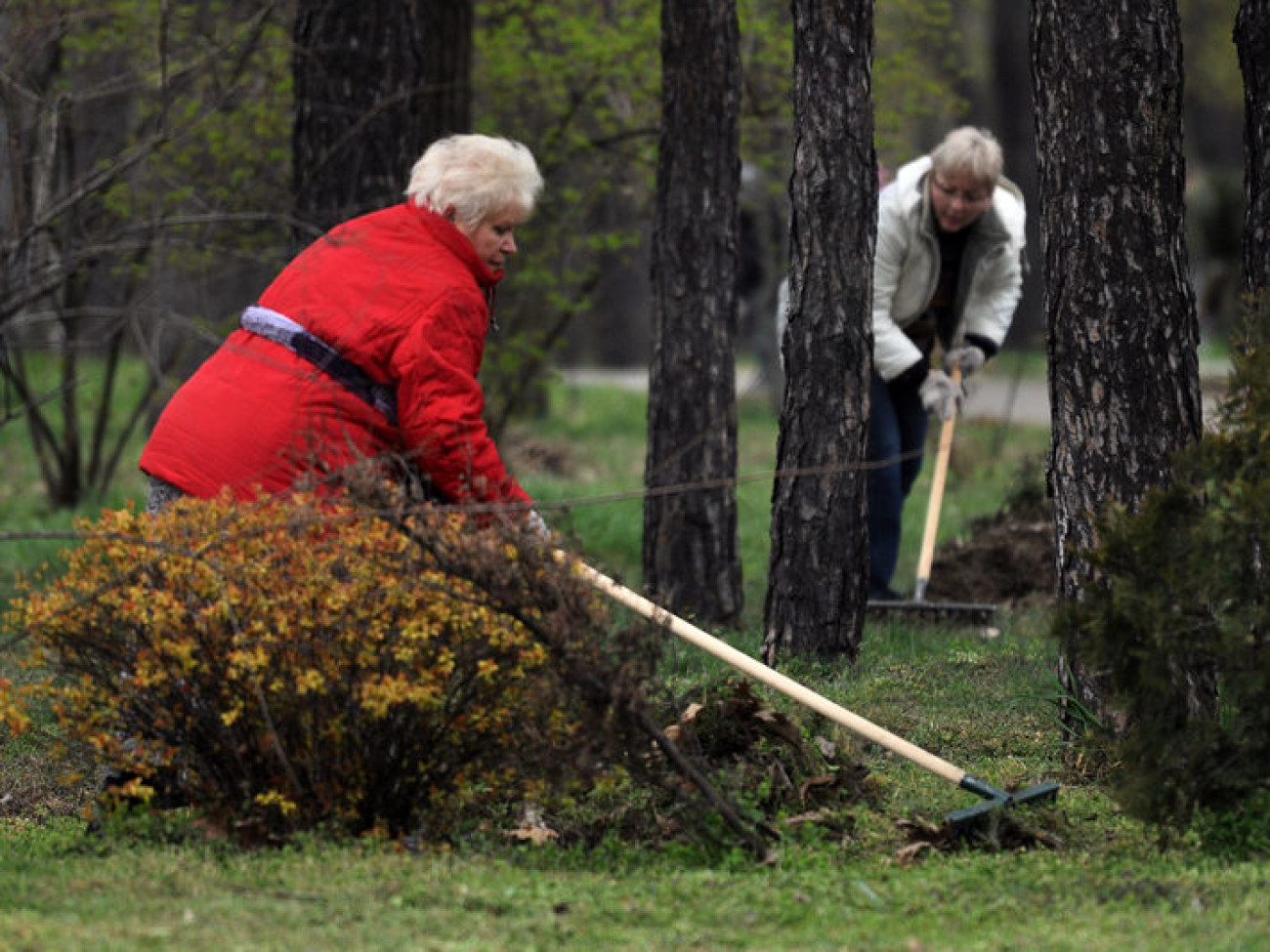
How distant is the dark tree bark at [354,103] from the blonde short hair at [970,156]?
2.34m

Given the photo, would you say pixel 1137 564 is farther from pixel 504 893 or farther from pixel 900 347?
pixel 900 347

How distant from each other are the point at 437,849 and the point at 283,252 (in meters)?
3.42

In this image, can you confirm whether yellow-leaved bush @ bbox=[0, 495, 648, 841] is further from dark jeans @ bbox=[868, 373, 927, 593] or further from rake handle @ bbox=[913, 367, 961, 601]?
rake handle @ bbox=[913, 367, 961, 601]

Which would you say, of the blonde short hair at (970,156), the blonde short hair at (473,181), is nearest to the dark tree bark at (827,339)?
the blonde short hair at (970,156)

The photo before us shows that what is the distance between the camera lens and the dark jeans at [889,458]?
7383 millimetres

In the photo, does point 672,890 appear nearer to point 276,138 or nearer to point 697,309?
point 697,309

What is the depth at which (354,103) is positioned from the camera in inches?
294

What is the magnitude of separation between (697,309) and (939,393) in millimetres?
1116

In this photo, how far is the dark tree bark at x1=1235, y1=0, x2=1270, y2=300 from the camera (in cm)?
520

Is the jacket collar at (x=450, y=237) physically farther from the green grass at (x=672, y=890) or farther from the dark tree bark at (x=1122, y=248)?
the dark tree bark at (x=1122, y=248)

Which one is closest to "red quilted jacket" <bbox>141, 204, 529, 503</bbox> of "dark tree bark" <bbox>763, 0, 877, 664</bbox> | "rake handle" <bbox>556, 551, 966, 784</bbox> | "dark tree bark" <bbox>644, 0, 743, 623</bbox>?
"rake handle" <bbox>556, 551, 966, 784</bbox>

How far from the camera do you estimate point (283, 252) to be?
6891 millimetres

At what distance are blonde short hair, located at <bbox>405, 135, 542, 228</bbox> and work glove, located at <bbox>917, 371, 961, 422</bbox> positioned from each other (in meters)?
3.01

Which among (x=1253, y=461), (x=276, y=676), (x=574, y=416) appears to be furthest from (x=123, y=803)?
(x=574, y=416)
